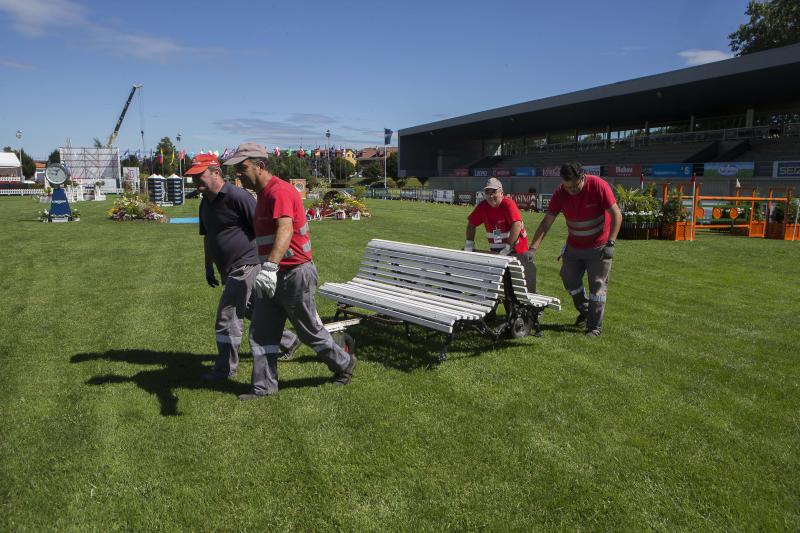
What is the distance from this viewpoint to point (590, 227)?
621 centimetres

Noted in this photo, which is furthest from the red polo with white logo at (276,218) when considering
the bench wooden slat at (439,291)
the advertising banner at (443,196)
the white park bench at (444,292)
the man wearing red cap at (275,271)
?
the advertising banner at (443,196)

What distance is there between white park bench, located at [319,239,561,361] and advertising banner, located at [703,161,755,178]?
2818 centimetres

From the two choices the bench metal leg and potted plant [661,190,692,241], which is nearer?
the bench metal leg

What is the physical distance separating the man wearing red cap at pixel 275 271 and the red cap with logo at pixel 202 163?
48 cm

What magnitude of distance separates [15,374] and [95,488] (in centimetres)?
249

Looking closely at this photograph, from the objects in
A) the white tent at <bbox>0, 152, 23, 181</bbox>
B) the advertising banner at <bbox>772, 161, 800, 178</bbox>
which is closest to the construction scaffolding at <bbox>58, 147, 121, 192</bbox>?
the white tent at <bbox>0, 152, 23, 181</bbox>

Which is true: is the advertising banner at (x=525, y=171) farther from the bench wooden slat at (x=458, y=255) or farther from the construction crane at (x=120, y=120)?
the construction crane at (x=120, y=120)

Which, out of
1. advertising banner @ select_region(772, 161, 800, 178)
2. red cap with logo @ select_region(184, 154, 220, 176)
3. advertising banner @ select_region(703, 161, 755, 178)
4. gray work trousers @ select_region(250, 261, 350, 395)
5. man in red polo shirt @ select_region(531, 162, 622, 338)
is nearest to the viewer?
gray work trousers @ select_region(250, 261, 350, 395)

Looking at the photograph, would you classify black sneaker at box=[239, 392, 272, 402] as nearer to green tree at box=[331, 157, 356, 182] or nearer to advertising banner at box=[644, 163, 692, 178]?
advertising banner at box=[644, 163, 692, 178]

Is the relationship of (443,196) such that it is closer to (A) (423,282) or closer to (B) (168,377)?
(A) (423,282)

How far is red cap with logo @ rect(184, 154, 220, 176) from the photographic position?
463 cm

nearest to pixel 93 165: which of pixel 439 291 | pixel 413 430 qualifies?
pixel 439 291

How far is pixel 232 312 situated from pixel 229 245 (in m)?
0.57

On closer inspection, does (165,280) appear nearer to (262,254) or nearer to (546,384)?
(262,254)
